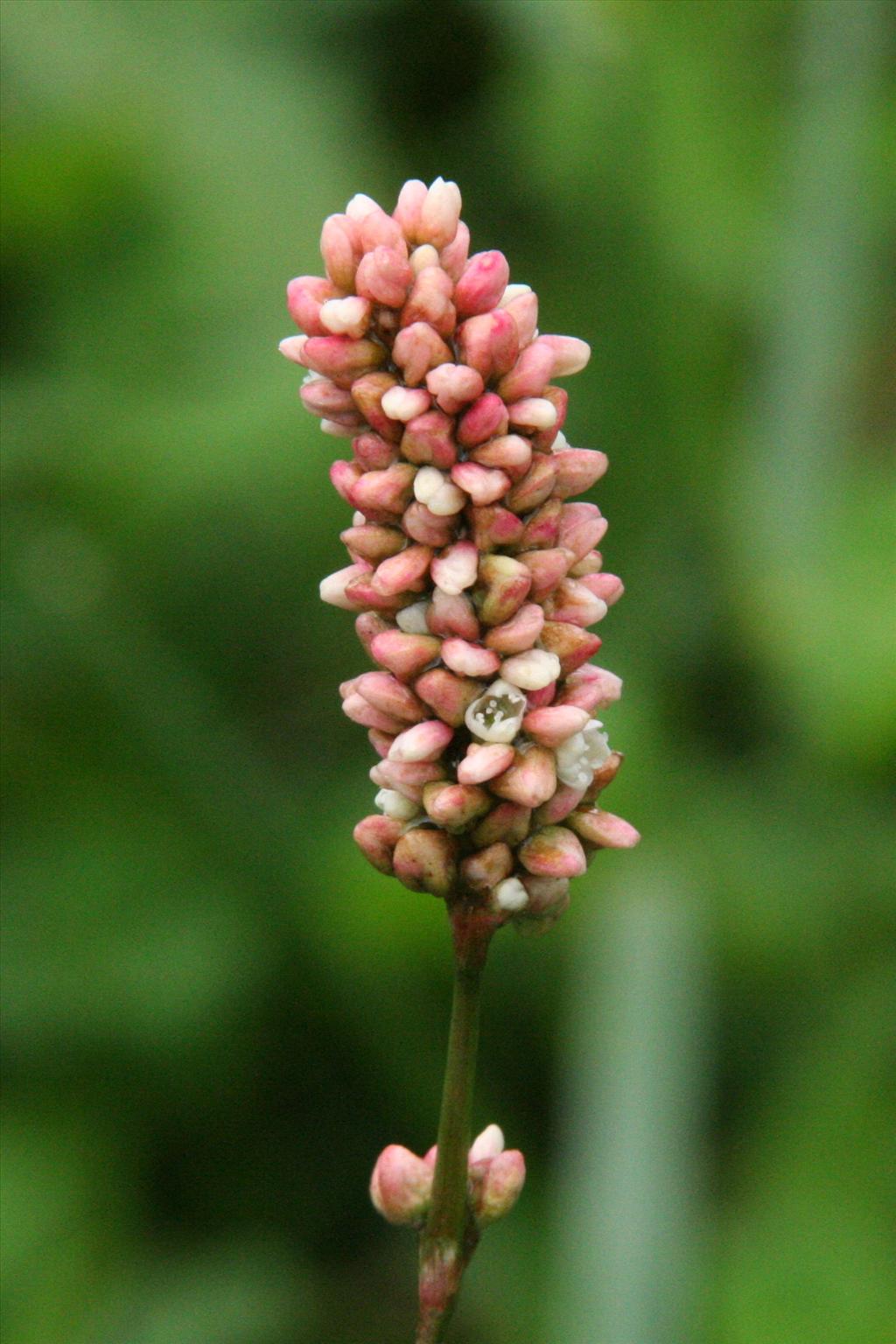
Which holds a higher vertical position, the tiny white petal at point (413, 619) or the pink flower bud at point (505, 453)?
the pink flower bud at point (505, 453)

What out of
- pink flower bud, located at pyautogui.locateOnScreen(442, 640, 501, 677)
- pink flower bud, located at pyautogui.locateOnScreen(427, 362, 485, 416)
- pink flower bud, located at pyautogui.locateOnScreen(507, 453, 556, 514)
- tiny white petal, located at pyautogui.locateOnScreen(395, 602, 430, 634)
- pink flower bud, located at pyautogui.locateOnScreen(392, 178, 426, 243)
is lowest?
pink flower bud, located at pyautogui.locateOnScreen(442, 640, 501, 677)

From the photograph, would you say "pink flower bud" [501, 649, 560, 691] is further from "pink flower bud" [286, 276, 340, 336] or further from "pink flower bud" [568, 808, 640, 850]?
"pink flower bud" [286, 276, 340, 336]

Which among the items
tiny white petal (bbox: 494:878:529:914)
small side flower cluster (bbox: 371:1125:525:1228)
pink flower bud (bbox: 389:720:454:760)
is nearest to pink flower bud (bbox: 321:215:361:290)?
pink flower bud (bbox: 389:720:454:760)

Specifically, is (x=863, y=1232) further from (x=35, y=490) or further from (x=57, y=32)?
(x=57, y=32)

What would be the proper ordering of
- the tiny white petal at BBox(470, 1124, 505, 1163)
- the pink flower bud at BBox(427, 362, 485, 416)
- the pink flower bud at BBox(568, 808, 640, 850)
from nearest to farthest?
1. the pink flower bud at BBox(427, 362, 485, 416)
2. the pink flower bud at BBox(568, 808, 640, 850)
3. the tiny white petal at BBox(470, 1124, 505, 1163)

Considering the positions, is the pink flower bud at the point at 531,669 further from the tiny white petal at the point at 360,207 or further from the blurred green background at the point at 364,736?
the blurred green background at the point at 364,736

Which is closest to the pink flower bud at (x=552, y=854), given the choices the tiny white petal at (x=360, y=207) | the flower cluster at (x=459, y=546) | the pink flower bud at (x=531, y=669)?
the flower cluster at (x=459, y=546)
